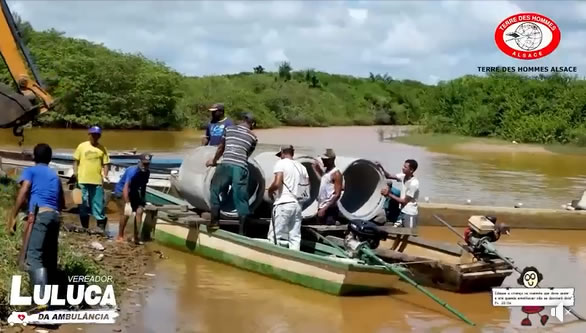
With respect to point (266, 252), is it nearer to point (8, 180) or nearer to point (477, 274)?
point (477, 274)

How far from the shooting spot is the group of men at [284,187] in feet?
33.4

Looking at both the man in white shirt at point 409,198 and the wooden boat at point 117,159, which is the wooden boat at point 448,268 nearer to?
the man in white shirt at point 409,198

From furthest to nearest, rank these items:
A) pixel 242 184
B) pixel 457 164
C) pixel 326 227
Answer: pixel 457 164 < pixel 326 227 < pixel 242 184

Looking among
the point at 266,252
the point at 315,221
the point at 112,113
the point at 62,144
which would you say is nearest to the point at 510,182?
the point at 315,221

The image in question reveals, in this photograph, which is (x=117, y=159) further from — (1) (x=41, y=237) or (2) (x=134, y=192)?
(1) (x=41, y=237)

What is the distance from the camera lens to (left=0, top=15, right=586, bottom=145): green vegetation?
39031mm

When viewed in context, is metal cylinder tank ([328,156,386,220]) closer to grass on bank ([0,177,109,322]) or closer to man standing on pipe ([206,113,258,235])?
man standing on pipe ([206,113,258,235])

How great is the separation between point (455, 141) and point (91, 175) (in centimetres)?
3226

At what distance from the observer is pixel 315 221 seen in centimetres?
1151

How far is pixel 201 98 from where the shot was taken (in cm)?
5409

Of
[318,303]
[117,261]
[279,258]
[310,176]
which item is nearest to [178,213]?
[117,261]

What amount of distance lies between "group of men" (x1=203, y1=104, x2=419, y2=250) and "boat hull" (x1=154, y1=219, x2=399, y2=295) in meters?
0.31

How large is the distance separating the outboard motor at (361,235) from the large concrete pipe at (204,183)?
184 centimetres

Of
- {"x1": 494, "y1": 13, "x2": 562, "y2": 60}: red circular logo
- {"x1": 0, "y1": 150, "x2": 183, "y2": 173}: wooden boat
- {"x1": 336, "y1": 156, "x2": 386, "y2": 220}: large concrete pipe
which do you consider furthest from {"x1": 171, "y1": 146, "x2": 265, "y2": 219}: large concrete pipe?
{"x1": 494, "y1": 13, "x2": 562, "y2": 60}: red circular logo
